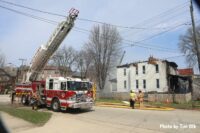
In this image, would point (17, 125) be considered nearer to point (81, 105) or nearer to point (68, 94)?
point (68, 94)

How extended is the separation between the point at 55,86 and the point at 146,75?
107 ft

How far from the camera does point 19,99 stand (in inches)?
1035

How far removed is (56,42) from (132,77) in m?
32.2

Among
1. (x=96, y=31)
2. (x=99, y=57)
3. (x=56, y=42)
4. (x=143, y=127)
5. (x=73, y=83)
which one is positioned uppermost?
(x=96, y=31)

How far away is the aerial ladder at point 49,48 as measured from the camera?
22797 millimetres

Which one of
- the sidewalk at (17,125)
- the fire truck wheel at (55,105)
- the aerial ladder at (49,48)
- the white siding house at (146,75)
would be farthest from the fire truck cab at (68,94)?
the white siding house at (146,75)

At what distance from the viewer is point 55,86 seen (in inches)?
830

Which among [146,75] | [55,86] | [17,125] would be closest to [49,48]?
[55,86]

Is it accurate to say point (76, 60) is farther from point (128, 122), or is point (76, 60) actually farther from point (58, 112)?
point (128, 122)

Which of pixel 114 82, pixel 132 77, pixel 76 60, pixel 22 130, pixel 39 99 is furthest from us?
pixel 76 60

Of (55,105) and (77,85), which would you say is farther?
(55,105)

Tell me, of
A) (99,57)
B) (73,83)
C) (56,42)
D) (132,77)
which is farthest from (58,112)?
(99,57)

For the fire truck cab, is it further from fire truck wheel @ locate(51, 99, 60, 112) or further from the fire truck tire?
the fire truck tire

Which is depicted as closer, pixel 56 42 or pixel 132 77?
pixel 56 42
